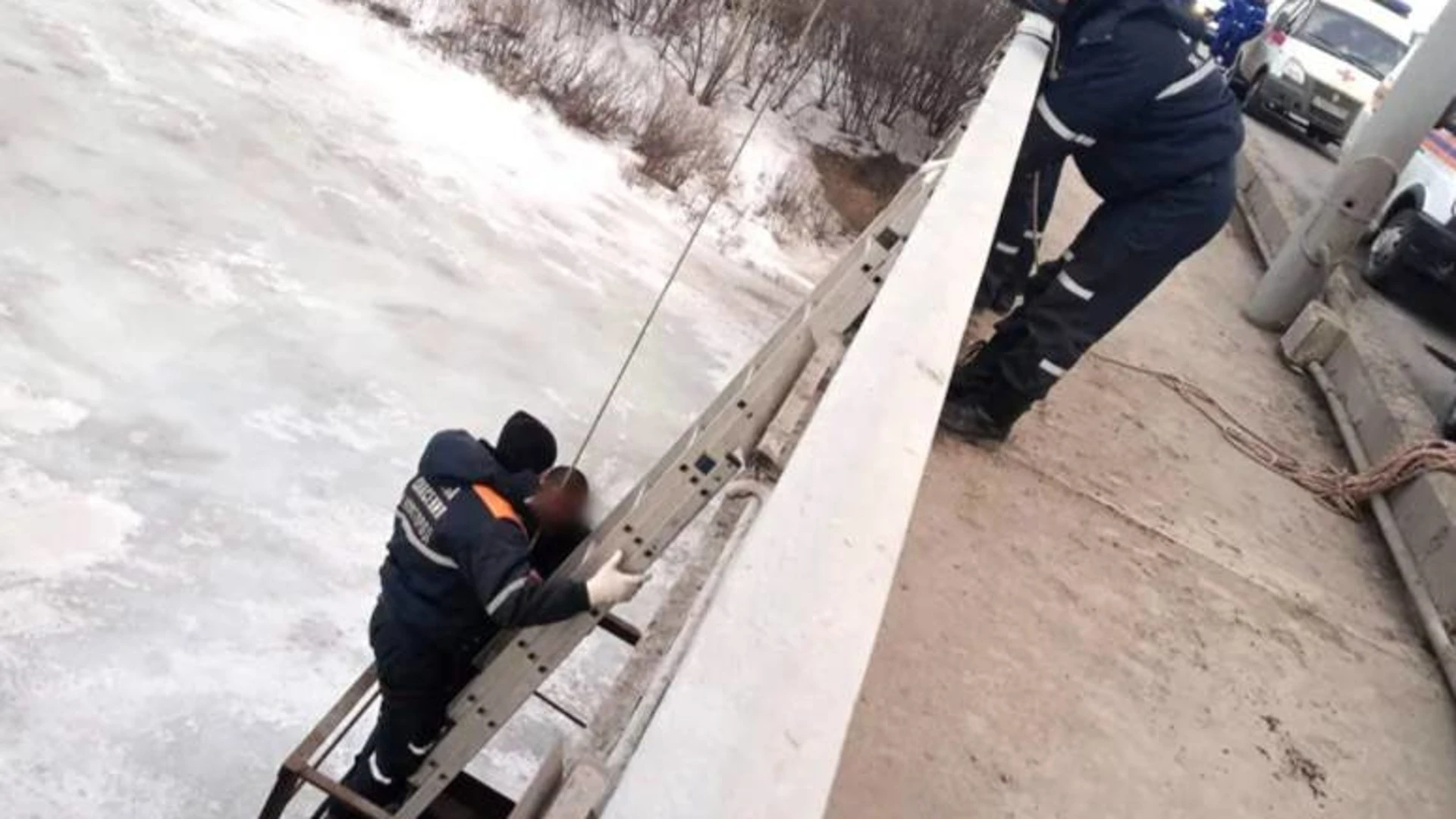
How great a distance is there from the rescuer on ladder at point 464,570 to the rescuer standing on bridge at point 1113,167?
1.88 m

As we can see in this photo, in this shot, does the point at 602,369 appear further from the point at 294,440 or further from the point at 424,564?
the point at 424,564

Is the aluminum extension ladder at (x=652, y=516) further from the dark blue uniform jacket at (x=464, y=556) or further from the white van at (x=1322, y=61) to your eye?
the white van at (x=1322, y=61)

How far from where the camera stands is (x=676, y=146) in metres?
12.4

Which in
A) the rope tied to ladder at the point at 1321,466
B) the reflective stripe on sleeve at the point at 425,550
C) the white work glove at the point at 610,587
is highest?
the rope tied to ladder at the point at 1321,466

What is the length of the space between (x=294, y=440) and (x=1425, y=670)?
493 cm

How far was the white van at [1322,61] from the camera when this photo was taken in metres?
17.0

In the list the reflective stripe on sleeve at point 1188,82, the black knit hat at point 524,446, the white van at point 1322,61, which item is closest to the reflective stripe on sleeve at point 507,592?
the black knit hat at point 524,446

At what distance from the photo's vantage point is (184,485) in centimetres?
561

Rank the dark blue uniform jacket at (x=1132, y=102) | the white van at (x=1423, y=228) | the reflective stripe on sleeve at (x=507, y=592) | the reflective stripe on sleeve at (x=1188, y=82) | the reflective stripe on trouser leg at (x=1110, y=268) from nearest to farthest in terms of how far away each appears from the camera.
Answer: the reflective stripe on sleeve at (x=507, y=592) < the dark blue uniform jacket at (x=1132, y=102) < the reflective stripe on sleeve at (x=1188, y=82) < the reflective stripe on trouser leg at (x=1110, y=268) < the white van at (x=1423, y=228)

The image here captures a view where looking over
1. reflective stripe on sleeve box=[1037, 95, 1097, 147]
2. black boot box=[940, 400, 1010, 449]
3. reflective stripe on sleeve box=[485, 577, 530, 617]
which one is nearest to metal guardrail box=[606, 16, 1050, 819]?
reflective stripe on sleeve box=[485, 577, 530, 617]

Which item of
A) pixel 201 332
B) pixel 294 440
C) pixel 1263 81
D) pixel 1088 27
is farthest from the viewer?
pixel 1263 81

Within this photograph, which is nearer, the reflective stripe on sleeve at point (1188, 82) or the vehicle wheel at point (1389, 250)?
the reflective stripe on sleeve at point (1188, 82)

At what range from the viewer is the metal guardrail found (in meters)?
1.26

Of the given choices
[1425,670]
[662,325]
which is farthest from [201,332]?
[1425,670]
